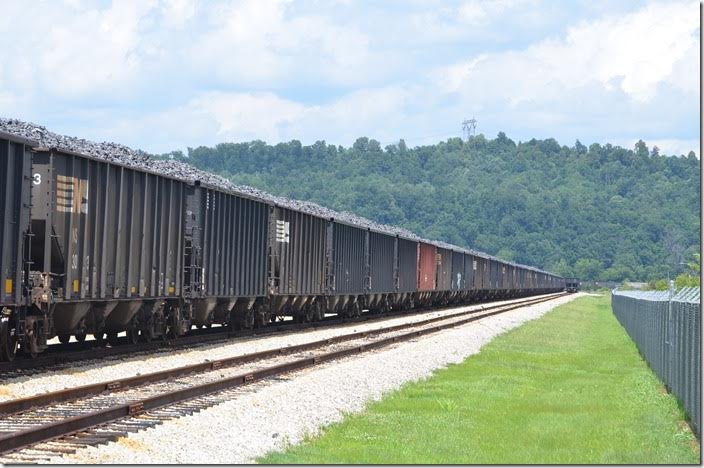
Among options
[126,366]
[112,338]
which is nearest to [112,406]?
[126,366]

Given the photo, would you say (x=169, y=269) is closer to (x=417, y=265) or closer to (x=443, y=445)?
(x=443, y=445)

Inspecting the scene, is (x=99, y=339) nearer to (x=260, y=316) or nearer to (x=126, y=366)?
(x=126, y=366)

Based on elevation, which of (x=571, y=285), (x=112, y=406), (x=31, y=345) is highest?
(x=571, y=285)

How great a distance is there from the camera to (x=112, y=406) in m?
14.9

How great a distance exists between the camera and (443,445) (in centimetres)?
1338

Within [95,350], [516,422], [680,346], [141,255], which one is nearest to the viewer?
[516,422]

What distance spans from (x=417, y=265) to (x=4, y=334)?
133 ft

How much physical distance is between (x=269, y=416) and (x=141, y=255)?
30.8 feet

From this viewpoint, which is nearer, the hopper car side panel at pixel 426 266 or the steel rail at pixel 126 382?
the steel rail at pixel 126 382

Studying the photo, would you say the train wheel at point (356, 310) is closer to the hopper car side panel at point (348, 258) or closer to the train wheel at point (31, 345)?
the hopper car side panel at point (348, 258)

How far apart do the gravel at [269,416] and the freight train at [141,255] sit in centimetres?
384

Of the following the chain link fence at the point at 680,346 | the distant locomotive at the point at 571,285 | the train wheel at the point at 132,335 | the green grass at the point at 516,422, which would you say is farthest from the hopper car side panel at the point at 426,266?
the distant locomotive at the point at 571,285

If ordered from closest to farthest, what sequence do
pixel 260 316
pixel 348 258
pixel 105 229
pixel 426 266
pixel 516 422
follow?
pixel 516 422, pixel 105 229, pixel 260 316, pixel 348 258, pixel 426 266

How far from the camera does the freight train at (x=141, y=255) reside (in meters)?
18.6
